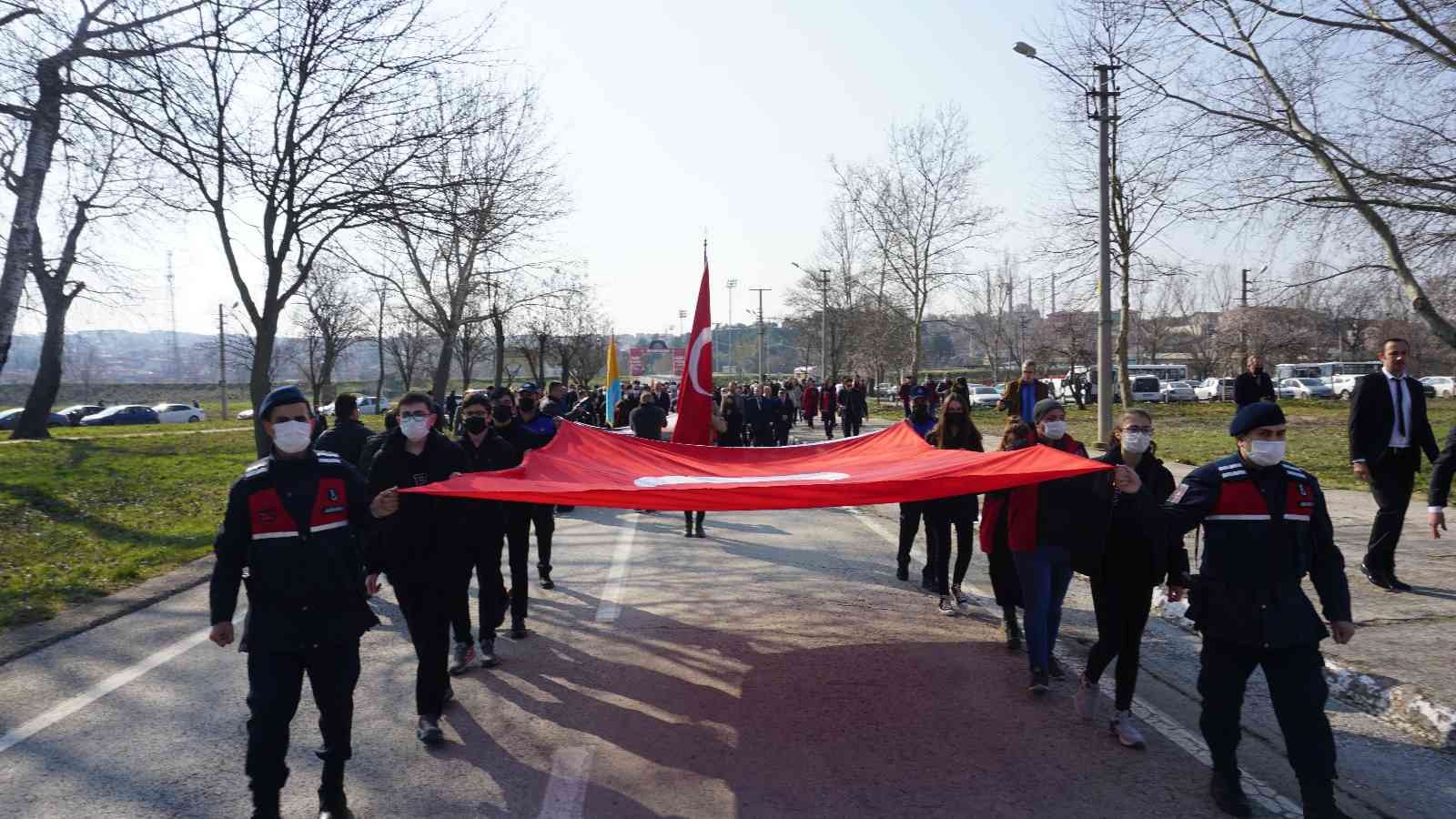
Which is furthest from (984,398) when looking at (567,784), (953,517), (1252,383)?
(567,784)

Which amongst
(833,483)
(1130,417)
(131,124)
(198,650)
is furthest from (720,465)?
(131,124)

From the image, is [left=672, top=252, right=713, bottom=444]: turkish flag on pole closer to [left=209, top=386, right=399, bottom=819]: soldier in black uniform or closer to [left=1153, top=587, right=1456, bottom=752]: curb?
[left=209, top=386, right=399, bottom=819]: soldier in black uniform

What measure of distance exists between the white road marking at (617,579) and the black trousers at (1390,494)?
21.8ft

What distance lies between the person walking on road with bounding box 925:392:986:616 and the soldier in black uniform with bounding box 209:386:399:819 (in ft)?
16.2

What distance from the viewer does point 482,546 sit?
6258 mm

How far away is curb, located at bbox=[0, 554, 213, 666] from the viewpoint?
7.34 m

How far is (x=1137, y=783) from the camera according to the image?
453 centimetres

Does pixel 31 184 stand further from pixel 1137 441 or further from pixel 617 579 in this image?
pixel 1137 441

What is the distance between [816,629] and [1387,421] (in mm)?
5333

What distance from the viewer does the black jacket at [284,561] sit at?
4.05m

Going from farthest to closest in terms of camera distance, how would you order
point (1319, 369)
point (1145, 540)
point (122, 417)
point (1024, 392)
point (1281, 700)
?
point (1319, 369), point (122, 417), point (1024, 392), point (1145, 540), point (1281, 700)

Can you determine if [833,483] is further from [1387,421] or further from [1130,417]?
[1387,421]

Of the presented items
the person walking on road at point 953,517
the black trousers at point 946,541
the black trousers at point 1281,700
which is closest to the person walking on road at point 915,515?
the person walking on road at point 953,517

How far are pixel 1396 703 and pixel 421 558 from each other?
5.64m
